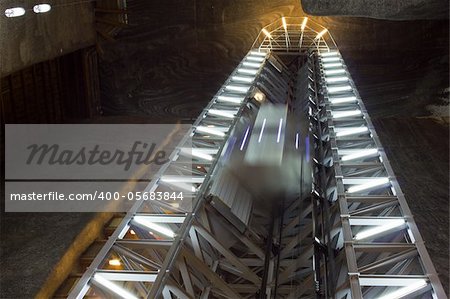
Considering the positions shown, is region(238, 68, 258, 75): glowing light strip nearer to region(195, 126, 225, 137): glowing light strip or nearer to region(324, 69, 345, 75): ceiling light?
region(324, 69, 345, 75): ceiling light

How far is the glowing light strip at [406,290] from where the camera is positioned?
570cm

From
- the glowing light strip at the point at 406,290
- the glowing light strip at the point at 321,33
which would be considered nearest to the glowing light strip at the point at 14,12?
the glowing light strip at the point at 406,290

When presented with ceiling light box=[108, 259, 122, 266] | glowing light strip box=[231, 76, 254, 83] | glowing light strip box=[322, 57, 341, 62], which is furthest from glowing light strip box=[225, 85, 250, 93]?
ceiling light box=[108, 259, 122, 266]

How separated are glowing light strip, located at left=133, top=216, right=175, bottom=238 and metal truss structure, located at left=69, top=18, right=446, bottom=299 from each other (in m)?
0.02

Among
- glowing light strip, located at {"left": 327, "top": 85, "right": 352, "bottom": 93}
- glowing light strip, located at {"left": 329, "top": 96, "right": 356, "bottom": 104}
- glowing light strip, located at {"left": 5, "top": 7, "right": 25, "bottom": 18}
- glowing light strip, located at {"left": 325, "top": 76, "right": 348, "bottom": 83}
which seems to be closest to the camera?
glowing light strip, located at {"left": 5, "top": 7, "right": 25, "bottom": 18}

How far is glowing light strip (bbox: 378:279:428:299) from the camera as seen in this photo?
5.70 metres

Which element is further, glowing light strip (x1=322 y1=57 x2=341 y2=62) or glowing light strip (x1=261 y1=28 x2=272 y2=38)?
glowing light strip (x1=261 y1=28 x2=272 y2=38)

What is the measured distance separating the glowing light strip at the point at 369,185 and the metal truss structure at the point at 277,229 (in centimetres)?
2

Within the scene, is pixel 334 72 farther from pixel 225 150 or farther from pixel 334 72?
pixel 225 150

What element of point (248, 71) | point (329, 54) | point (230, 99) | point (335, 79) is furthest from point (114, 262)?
point (329, 54)

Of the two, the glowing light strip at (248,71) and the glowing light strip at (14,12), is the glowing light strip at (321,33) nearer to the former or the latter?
the glowing light strip at (248,71)

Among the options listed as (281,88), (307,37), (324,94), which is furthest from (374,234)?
(307,37)

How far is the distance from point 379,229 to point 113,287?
3.47 meters

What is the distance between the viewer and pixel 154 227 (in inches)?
293
